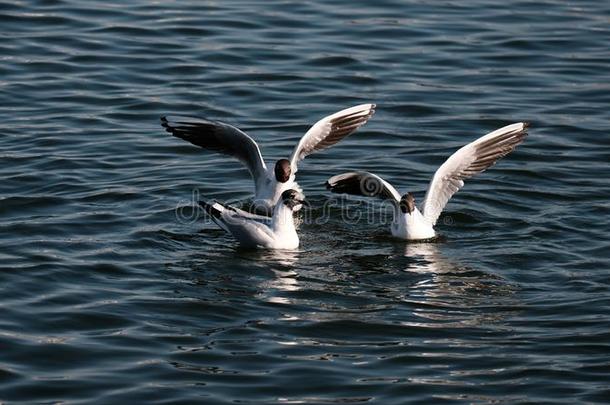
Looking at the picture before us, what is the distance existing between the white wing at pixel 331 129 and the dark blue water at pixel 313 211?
1.78ft

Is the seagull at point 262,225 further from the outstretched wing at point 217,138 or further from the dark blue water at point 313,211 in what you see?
the outstretched wing at point 217,138

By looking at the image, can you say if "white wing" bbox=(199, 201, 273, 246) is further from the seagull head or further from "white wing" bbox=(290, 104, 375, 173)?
"white wing" bbox=(290, 104, 375, 173)

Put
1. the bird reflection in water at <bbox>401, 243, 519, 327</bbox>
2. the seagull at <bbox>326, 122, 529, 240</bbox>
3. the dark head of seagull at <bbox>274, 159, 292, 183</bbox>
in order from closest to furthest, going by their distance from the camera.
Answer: the bird reflection in water at <bbox>401, 243, 519, 327</bbox>, the seagull at <bbox>326, 122, 529, 240</bbox>, the dark head of seagull at <bbox>274, 159, 292, 183</bbox>

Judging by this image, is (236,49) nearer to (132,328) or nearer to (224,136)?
(224,136)

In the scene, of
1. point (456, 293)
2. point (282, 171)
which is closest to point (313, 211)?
point (282, 171)

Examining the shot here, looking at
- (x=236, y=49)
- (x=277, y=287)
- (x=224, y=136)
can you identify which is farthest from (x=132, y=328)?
(x=236, y=49)

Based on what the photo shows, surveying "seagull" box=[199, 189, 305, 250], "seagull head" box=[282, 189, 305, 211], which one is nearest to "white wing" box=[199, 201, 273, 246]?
"seagull" box=[199, 189, 305, 250]

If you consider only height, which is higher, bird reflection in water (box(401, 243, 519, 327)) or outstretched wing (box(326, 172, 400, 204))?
outstretched wing (box(326, 172, 400, 204))

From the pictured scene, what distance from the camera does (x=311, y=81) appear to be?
20125 millimetres

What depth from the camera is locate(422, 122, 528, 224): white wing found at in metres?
14.2

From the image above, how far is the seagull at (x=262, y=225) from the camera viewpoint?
43.5 feet

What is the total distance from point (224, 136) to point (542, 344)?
5635 mm

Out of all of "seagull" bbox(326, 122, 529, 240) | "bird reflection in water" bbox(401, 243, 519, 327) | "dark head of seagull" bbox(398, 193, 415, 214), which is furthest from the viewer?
"seagull" bbox(326, 122, 529, 240)

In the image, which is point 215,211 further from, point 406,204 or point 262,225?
point 406,204
